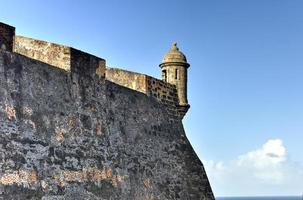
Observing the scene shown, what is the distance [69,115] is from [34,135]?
4.18ft

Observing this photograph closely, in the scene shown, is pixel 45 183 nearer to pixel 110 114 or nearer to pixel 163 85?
pixel 110 114

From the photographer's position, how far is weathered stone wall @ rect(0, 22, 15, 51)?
10.0 m

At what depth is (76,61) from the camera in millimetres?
11961

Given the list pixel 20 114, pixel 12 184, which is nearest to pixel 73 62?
pixel 20 114

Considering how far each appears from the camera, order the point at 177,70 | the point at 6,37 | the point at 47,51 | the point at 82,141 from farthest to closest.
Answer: the point at 177,70 → the point at 47,51 → the point at 82,141 → the point at 6,37

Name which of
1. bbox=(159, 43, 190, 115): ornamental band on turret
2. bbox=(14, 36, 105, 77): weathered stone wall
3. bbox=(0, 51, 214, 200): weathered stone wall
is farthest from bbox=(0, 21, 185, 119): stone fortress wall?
bbox=(159, 43, 190, 115): ornamental band on turret

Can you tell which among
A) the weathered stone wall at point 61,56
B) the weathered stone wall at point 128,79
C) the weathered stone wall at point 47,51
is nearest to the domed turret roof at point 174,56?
the weathered stone wall at point 128,79

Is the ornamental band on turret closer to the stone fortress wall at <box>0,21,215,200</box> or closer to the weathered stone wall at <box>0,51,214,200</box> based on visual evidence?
the stone fortress wall at <box>0,21,215,200</box>

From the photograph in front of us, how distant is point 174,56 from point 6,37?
749 centimetres

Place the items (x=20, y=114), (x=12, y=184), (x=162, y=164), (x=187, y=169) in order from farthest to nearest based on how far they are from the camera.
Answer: (x=187, y=169) → (x=162, y=164) → (x=20, y=114) → (x=12, y=184)

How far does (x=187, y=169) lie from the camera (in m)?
15.6

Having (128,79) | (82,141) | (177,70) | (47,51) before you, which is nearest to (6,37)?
(47,51)

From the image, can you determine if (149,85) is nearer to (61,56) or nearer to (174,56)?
(174,56)

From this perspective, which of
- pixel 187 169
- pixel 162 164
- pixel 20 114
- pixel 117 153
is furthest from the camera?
pixel 187 169
